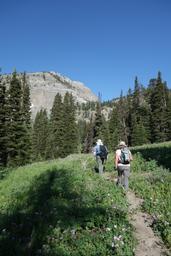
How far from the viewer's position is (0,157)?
49969 mm

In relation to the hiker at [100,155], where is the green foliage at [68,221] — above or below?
below

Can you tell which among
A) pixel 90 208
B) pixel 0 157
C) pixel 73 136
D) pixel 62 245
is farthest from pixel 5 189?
pixel 73 136

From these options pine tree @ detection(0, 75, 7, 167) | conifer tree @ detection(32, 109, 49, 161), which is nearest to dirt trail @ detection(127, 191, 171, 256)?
pine tree @ detection(0, 75, 7, 167)

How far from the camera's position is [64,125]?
8338cm

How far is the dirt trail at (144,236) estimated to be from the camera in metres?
10.1

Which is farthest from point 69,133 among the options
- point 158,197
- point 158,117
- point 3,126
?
point 158,197

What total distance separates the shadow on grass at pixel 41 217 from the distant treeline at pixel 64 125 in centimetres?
3291

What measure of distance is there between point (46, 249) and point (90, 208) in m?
3.27

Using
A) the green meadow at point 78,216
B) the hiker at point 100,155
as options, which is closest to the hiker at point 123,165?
the green meadow at point 78,216

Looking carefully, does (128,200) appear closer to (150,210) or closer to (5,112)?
(150,210)

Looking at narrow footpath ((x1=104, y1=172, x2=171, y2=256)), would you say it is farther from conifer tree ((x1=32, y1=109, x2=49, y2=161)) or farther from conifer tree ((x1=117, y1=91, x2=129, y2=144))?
conifer tree ((x1=32, y1=109, x2=49, y2=161))

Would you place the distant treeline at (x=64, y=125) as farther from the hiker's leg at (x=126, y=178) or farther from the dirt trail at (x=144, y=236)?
the dirt trail at (x=144, y=236)

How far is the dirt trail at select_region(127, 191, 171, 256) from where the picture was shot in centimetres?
1009

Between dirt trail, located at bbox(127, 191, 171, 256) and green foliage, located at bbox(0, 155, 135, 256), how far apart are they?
280 millimetres
